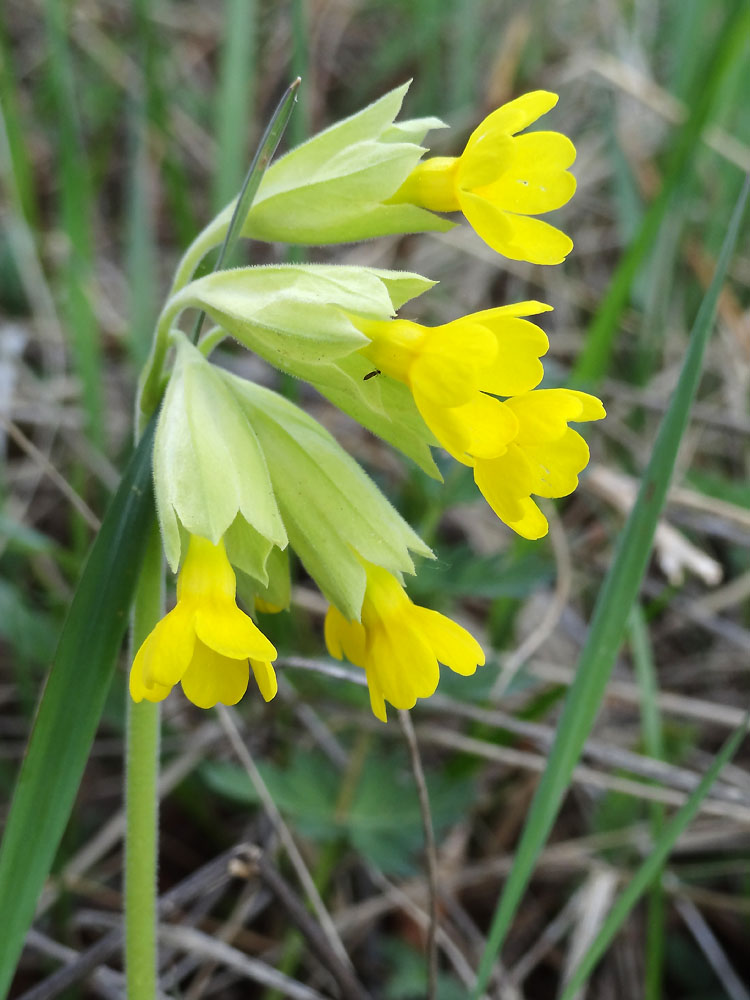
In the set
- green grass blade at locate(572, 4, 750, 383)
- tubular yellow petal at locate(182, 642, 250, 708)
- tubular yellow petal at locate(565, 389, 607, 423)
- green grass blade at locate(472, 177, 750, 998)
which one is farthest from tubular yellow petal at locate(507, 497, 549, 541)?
green grass blade at locate(572, 4, 750, 383)

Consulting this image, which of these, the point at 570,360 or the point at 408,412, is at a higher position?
the point at 408,412

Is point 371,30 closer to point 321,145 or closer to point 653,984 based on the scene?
point 321,145

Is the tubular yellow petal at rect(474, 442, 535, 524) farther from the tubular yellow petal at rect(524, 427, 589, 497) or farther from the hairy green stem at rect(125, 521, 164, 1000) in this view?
the hairy green stem at rect(125, 521, 164, 1000)

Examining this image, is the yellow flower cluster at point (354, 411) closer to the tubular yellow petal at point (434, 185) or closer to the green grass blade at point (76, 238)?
the tubular yellow petal at point (434, 185)

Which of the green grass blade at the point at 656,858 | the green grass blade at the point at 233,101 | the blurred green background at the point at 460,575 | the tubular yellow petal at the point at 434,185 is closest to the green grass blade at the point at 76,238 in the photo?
the blurred green background at the point at 460,575

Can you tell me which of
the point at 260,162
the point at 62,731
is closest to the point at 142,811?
the point at 62,731

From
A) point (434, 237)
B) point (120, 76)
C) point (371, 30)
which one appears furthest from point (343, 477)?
point (371, 30)
